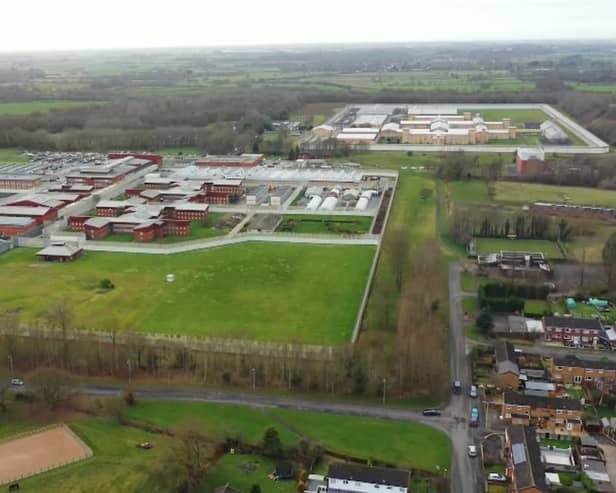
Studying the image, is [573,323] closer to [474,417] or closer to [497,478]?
[474,417]

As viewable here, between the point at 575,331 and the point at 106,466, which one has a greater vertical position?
the point at 575,331

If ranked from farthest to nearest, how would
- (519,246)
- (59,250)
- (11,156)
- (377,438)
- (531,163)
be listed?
1. (11,156)
2. (531,163)
3. (519,246)
4. (59,250)
5. (377,438)

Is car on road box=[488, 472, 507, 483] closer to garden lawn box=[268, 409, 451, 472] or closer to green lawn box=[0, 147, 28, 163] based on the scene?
garden lawn box=[268, 409, 451, 472]

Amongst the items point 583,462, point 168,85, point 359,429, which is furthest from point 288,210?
point 168,85

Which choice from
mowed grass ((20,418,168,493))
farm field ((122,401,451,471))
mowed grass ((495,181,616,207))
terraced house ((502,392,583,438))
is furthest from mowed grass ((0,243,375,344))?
mowed grass ((495,181,616,207))

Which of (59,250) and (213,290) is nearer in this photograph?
(213,290)

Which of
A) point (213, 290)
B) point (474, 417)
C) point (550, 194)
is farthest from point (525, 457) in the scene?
point (550, 194)
